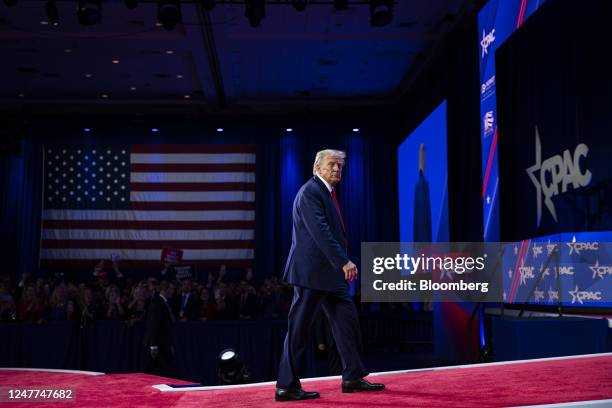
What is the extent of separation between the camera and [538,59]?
7965 millimetres

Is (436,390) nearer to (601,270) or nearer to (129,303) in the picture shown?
(601,270)

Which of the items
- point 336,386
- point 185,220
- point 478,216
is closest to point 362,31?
point 478,216

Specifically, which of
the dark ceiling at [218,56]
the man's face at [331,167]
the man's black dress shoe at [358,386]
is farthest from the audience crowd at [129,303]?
the man's face at [331,167]

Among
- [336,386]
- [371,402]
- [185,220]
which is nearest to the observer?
[371,402]

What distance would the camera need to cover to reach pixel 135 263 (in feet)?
56.1

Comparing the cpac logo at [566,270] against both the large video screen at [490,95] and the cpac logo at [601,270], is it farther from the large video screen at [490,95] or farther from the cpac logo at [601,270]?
the large video screen at [490,95]

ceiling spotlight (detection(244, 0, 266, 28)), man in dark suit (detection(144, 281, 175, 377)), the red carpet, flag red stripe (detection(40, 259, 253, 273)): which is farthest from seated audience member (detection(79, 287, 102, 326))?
the red carpet

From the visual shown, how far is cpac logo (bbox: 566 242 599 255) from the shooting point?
6.65 m

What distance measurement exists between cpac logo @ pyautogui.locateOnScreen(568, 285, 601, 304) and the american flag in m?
11.1

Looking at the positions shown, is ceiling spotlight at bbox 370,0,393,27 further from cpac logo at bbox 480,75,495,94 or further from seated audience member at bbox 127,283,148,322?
seated audience member at bbox 127,283,148,322

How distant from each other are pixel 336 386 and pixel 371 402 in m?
0.75

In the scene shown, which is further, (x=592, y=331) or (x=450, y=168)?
(x=450, y=168)

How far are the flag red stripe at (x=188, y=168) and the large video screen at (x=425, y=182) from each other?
173 inches

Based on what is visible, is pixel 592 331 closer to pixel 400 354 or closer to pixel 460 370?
pixel 460 370
